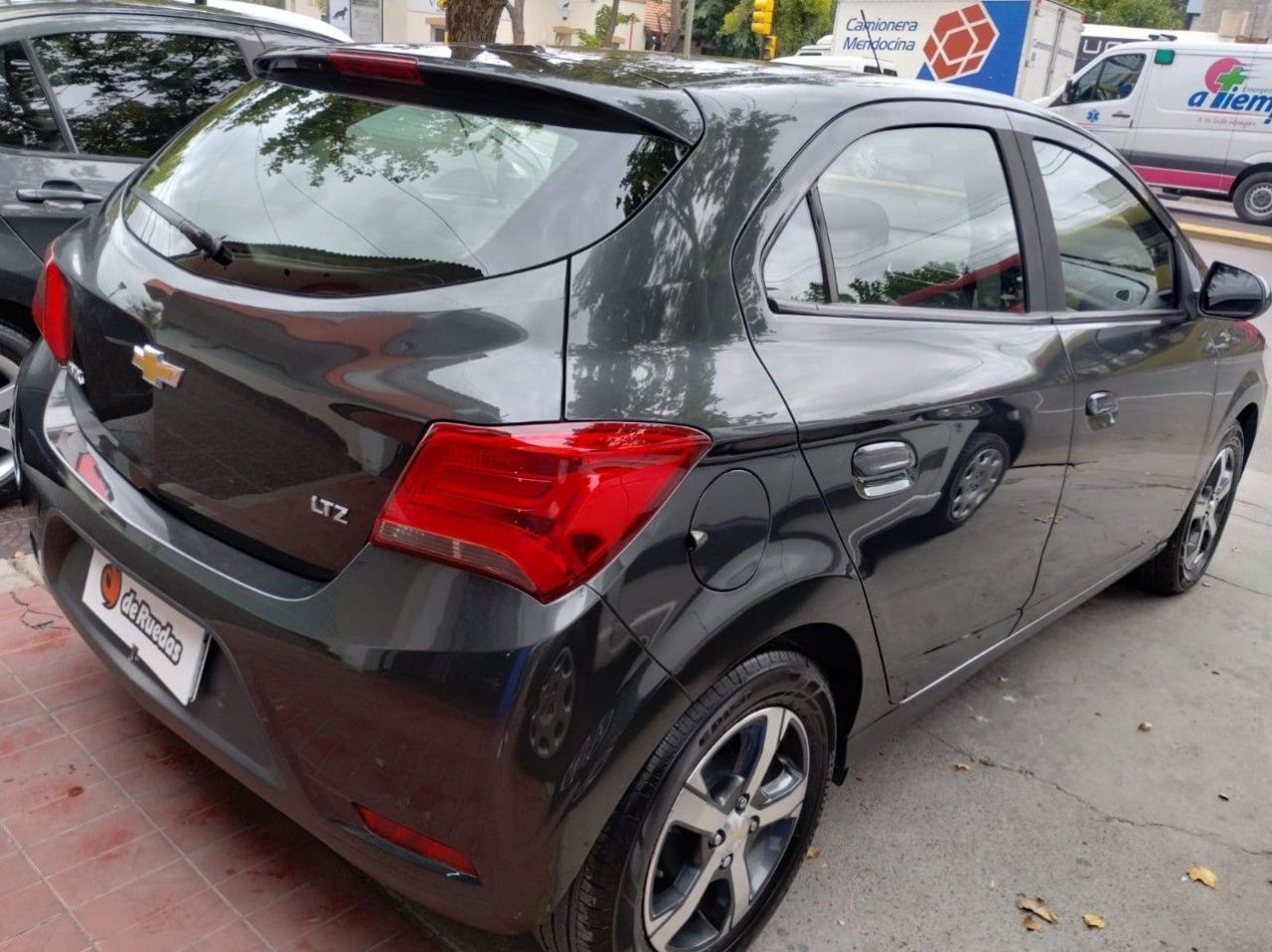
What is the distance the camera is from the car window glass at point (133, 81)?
13.6 ft

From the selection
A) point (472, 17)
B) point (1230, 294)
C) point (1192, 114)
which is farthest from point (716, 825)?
point (1192, 114)

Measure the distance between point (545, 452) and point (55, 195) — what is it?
3.03 m

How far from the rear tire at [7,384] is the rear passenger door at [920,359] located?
9.57 ft

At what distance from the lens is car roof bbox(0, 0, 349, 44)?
414 cm

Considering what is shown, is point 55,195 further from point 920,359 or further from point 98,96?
point 920,359

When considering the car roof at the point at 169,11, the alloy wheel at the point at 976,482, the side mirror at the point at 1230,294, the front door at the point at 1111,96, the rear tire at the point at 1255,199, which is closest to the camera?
the alloy wheel at the point at 976,482

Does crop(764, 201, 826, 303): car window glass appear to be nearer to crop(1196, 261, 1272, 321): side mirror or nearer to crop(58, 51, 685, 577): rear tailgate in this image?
crop(58, 51, 685, 577): rear tailgate

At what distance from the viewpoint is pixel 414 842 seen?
190cm

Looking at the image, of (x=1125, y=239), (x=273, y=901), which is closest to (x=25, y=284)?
(x=273, y=901)

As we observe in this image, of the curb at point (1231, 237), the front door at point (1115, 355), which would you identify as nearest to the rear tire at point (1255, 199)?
the curb at point (1231, 237)

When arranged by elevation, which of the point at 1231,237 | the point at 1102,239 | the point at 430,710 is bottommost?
the point at 1231,237

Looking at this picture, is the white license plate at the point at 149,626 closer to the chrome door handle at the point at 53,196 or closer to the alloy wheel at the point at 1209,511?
the chrome door handle at the point at 53,196

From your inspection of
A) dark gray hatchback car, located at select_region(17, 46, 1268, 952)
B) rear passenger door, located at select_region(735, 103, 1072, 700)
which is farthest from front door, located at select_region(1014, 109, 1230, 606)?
dark gray hatchback car, located at select_region(17, 46, 1268, 952)

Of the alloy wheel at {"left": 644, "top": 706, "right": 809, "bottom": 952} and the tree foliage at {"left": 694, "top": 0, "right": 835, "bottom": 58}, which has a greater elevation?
the alloy wheel at {"left": 644, "top": 706, "right": 809, "bottom": 952}
